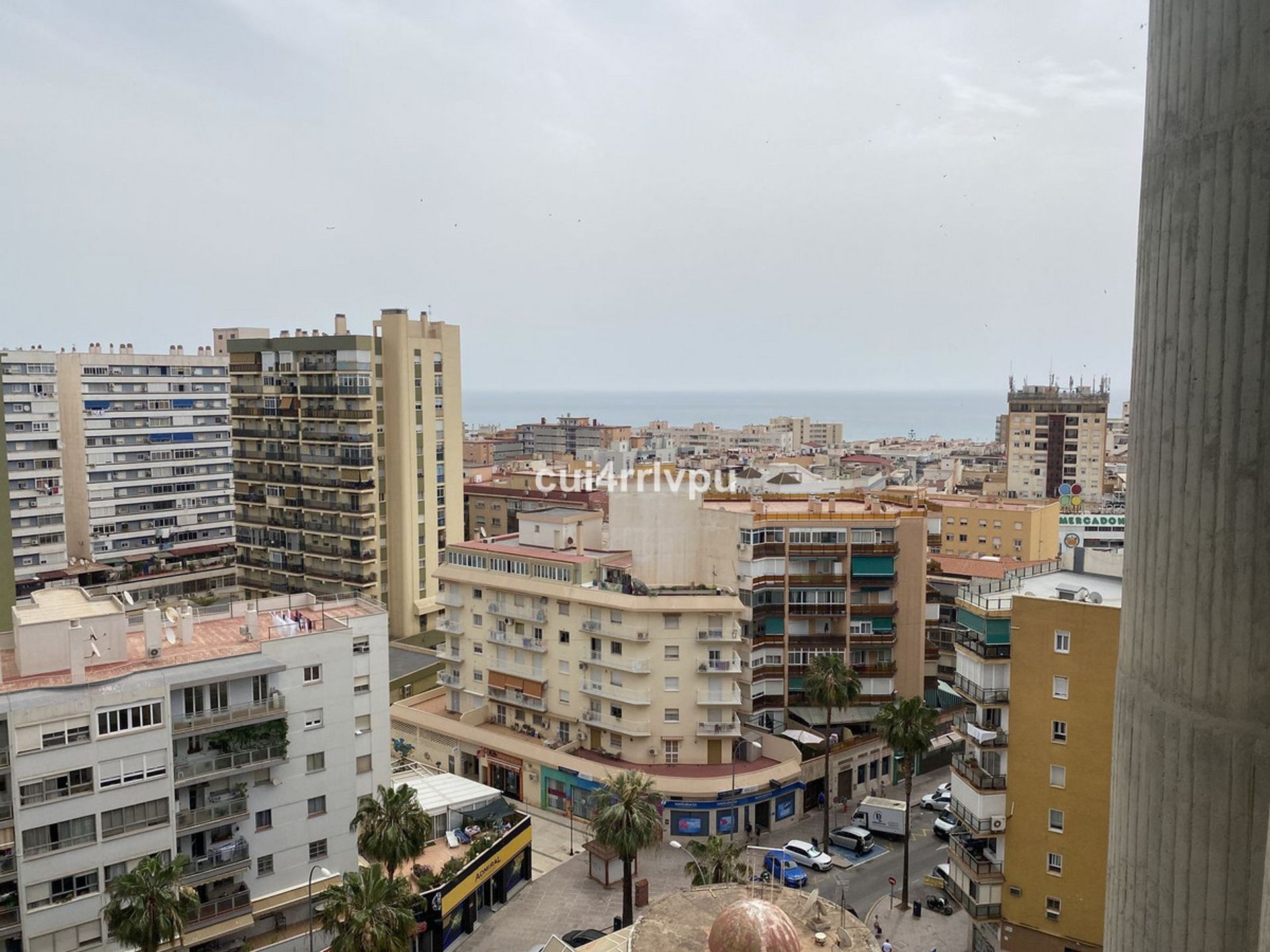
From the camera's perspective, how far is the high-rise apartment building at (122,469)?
76562mm

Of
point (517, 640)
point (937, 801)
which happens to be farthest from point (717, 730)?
point (937, 801)

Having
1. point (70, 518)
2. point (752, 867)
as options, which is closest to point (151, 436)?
point (70, 518)

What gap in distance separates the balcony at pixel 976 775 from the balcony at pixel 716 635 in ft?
46.8

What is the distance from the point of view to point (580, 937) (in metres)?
33.3

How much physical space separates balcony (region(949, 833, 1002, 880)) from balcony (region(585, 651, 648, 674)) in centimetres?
1619

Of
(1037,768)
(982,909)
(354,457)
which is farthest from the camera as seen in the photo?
(354,457)

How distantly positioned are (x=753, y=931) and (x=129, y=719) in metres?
18.2

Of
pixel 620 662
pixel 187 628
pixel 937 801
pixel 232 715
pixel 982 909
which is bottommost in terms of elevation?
pixel 937 801

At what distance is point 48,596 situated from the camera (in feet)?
112

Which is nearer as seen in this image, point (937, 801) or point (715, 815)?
point (715, 815)

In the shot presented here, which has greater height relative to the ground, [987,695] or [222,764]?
[987,695]

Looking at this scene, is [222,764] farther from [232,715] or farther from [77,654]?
[77,654]

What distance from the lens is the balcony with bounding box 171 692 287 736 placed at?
28703 mm

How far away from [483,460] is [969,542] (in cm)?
7280
